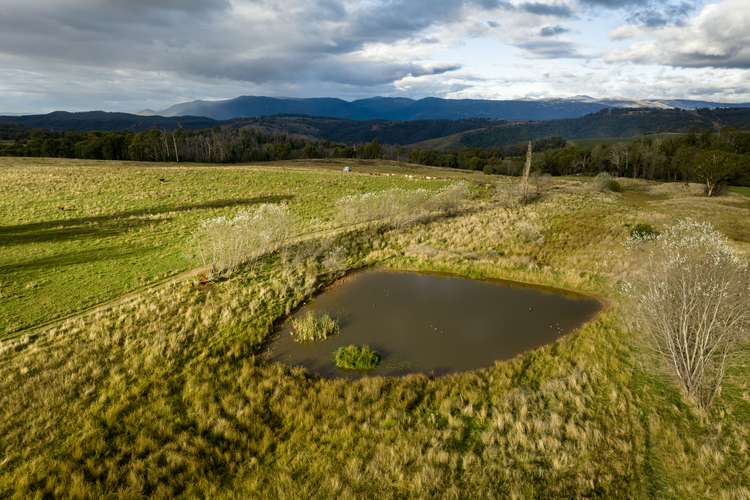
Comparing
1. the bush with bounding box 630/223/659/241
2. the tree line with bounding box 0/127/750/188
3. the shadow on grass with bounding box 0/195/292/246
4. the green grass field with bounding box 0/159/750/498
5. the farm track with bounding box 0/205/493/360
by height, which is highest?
the tree line with bounding box 0/127/750/188

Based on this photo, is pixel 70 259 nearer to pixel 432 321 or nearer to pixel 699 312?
pixel 432 321

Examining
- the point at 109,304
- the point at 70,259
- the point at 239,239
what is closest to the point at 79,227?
the point at 70,259

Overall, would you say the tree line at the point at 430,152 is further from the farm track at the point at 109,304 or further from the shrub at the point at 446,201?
the farm track at the point at 109,304

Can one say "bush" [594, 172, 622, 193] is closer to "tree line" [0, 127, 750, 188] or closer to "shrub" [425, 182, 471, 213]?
"tree line" [0, 127, 750, 188]

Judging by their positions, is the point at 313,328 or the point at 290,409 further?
the point at 313,328

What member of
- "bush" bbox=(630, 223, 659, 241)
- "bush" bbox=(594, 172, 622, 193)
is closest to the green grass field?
"bush" bbox=(630, 223, 659, 241)

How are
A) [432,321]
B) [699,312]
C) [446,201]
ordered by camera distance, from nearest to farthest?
[699,312], [432,321], [446,201]
